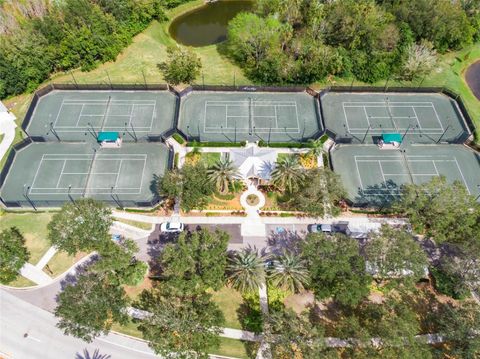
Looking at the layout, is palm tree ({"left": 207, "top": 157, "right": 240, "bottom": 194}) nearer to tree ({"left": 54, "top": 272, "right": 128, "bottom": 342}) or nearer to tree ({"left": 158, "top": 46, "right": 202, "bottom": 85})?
tree ({"left": 54, "top": 272, "right": 128, "bottom": 342})

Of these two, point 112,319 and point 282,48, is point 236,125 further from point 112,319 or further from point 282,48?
point 112,319

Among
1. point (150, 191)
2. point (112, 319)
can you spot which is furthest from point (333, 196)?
point (112, 319)

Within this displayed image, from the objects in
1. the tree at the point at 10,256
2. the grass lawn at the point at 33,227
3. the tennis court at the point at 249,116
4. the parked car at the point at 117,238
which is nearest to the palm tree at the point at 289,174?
the tennis court at the point at 249,116

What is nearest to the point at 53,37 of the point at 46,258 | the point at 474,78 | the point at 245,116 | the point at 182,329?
the point at 245,116

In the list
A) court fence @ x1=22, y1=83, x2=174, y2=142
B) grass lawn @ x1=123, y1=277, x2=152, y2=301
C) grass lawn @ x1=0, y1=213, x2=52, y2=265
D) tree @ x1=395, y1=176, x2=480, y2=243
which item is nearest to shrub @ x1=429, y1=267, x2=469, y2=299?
tree @ x1=395, y1=176, x2=480, y2=243

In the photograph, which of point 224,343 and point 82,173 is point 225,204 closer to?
point 224,343

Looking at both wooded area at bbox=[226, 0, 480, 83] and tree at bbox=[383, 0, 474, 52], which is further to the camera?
tree at bbox=[383, 0, 474, 52]
